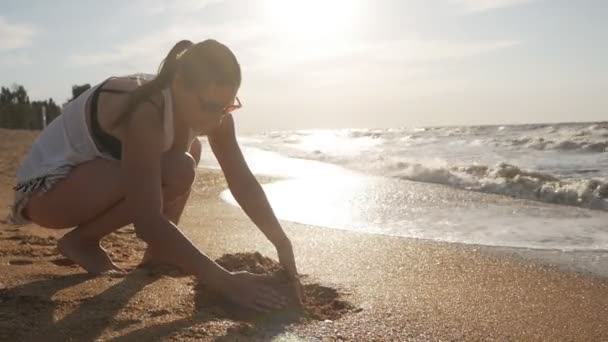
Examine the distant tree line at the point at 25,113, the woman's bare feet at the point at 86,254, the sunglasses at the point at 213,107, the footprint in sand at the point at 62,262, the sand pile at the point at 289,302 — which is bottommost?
the sand pile at the point at 289,302

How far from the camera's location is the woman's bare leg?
2.25m

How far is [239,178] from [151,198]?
0.56 meters

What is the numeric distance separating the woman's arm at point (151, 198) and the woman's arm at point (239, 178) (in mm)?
454

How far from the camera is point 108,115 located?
208cm

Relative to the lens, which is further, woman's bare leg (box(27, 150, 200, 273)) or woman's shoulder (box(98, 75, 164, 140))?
woman's bare leg (box(27, 150, 200, 273))

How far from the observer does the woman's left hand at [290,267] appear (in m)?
2.07

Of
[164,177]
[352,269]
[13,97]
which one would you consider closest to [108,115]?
[164,177]

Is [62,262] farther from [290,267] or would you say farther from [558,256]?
[558,256]

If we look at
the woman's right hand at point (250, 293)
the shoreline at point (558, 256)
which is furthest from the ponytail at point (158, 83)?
the shoreline at point (558, 256)

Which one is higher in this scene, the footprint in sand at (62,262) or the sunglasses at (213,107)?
the sunglasses at (213,107)

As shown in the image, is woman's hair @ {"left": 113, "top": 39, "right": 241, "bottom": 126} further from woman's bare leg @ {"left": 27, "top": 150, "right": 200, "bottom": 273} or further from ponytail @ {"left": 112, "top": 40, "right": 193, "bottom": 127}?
woman's bare leg @ {"left": 27, "top": 150, "right": 200, "bottom": 273}

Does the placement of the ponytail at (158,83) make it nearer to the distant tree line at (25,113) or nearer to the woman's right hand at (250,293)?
the woman's right hand at (250,293)

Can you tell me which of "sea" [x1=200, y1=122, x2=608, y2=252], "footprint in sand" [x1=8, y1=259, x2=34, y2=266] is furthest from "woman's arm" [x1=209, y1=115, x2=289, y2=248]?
"sea" [x1=200, y1=122, x2=608, y2=252]

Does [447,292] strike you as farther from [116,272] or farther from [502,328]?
[116,272]
